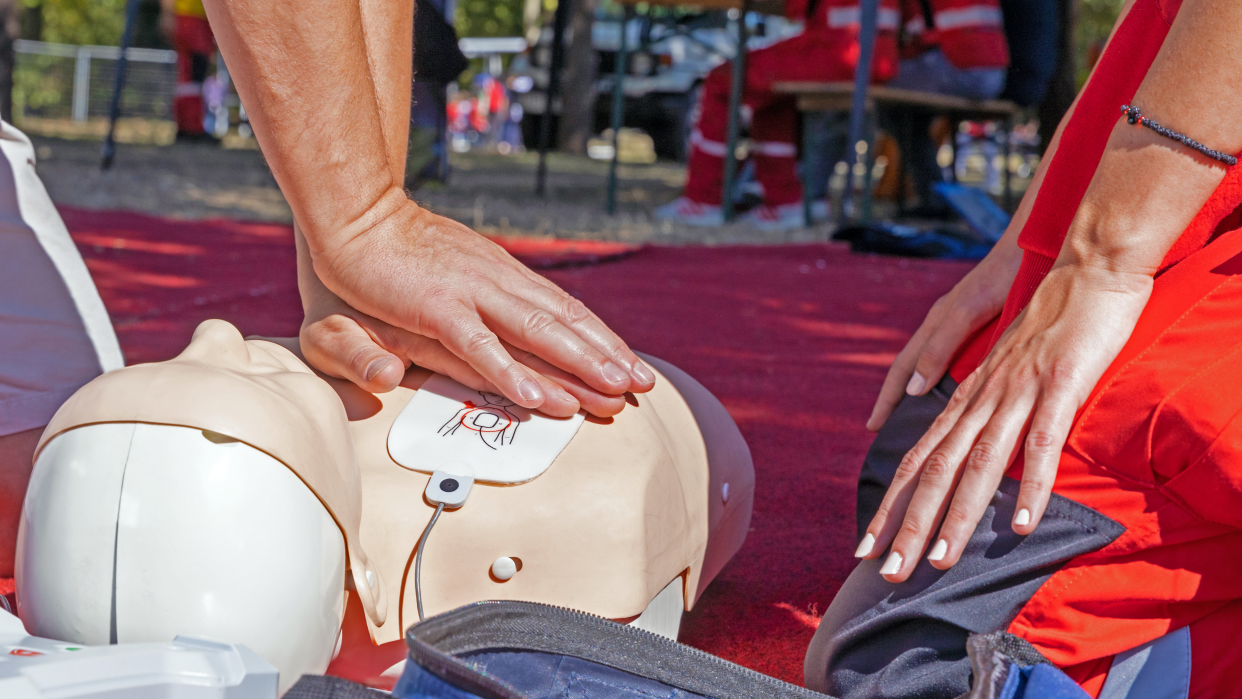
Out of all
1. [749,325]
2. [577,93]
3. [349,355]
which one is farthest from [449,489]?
[577,93]

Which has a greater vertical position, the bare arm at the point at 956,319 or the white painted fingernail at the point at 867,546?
the bare arm at the point at 956,319

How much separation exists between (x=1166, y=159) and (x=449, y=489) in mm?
645

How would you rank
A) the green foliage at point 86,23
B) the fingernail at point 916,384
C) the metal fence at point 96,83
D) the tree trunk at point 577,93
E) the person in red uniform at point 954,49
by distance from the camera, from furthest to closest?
the green foliage at point 86,23 → the metal fence at point 96,83 → the tree trunk at point 577,93 → the person in red uniform at point 954,49 → the fingernail at point 916,384

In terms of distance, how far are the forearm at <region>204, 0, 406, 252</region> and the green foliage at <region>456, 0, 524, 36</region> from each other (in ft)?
82.1

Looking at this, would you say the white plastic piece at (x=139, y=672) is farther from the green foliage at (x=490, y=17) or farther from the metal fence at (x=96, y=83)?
A: the green foliage at (x=490, y=17)

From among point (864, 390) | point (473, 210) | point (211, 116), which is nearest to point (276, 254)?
point (473, 210)

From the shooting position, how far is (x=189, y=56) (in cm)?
961

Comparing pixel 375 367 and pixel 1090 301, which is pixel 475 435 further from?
pixel 1090 301

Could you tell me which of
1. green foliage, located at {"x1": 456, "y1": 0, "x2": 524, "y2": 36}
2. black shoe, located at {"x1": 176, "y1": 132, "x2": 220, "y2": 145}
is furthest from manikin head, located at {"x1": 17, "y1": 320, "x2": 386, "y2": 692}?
green foliage, located at {"x1": 456, "y1": 0, "x2": 524, "y2": 36}

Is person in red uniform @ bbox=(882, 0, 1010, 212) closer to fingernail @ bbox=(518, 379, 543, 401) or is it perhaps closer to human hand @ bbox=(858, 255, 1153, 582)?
human hand @ bbox=(858, 255, 1153, 582)

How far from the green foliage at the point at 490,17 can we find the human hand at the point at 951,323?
81.9 ft

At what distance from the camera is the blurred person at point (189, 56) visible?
Result: 30.6 ft

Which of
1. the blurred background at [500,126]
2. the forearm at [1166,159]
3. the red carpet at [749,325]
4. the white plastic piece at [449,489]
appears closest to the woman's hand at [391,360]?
the white plastic piece at [449,489]

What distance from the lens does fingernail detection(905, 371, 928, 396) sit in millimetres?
1130
